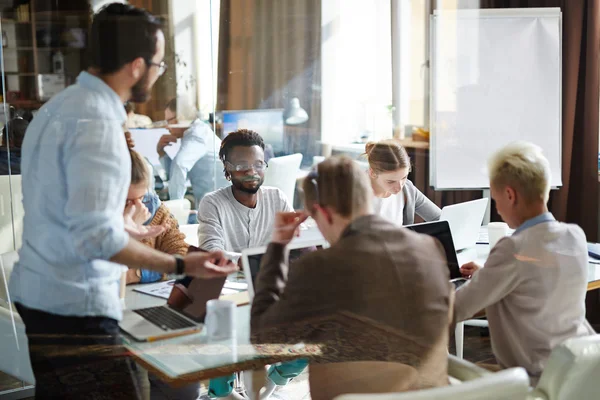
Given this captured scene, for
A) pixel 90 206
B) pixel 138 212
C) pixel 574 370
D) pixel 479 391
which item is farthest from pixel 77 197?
pixel 574 370

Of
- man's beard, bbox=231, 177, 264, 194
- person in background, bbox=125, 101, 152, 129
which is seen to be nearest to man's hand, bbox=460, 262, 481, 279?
man's beard, bbox=231, 177, 264, 194

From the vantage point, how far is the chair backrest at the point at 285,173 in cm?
182

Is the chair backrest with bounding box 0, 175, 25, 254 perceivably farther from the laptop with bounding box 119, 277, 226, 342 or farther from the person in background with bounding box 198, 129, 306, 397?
the person in background with bounding box 198, 129, 306, 397

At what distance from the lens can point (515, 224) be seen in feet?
6.42

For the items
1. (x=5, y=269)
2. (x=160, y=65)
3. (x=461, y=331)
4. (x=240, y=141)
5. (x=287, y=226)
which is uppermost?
(x=160, y=65)

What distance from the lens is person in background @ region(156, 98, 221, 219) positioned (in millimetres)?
1777

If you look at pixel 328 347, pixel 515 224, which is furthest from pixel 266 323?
pixel 515 224

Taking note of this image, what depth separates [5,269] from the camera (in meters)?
1.84

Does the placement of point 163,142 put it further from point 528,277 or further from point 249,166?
point 528,277

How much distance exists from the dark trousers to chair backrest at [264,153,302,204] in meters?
0.57

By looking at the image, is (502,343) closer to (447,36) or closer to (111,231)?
(447,36)

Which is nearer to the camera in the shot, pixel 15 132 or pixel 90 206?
pixel 90 206

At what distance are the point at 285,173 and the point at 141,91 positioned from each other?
450mm

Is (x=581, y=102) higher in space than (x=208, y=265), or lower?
higher
